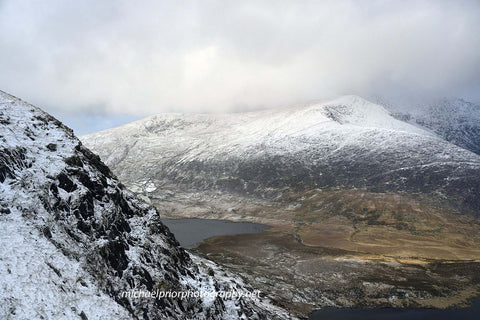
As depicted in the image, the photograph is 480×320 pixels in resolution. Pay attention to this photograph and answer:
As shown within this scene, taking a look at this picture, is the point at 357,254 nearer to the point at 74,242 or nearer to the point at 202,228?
the point at 202,228

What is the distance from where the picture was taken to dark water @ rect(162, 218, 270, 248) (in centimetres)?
11844

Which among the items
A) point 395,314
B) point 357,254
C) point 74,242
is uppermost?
point 74,242

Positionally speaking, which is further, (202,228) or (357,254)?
(202,228)

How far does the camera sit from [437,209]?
148 meters

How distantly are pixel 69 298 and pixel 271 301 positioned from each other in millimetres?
37096

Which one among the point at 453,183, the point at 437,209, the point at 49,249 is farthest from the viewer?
the point at 453,183

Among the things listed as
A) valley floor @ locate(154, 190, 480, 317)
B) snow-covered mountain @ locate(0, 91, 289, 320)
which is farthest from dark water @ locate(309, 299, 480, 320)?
snow-covered mountain @ locate(0, 91, 289, 320)

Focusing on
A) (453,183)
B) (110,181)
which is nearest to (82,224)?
(110,181)

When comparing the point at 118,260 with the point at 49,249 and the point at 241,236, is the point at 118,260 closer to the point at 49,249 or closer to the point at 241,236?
the point at 49,249

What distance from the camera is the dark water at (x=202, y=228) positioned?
389 ft

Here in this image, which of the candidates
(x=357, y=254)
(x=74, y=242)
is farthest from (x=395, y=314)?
(x=74, y=242)

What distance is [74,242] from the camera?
1046 inches

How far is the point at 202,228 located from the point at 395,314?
98.4 metres

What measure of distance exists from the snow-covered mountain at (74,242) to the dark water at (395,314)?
2091 cm
